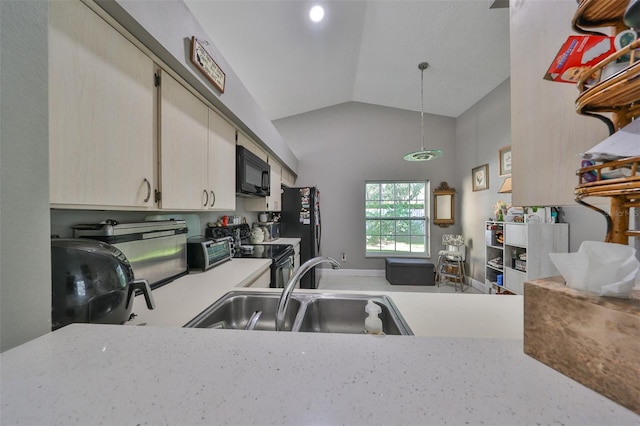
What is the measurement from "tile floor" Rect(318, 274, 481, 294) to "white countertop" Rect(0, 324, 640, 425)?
10.9 feet

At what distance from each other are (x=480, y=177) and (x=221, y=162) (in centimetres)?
380

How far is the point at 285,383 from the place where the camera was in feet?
1.07

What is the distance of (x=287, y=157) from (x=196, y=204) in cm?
224

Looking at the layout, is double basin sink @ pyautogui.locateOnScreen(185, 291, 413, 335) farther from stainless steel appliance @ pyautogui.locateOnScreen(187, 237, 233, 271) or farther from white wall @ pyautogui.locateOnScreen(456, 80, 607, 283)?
white wall @ pyautogui.locateOnScreen(456, 80, 607, 283)

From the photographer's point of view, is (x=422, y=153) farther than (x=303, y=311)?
Yes

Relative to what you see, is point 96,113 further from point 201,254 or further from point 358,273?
point 358,273

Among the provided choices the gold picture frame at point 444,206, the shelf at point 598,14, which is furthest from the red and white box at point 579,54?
the gold picture frame at point 444,206

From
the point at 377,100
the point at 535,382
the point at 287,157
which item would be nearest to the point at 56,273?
the point at 535,382

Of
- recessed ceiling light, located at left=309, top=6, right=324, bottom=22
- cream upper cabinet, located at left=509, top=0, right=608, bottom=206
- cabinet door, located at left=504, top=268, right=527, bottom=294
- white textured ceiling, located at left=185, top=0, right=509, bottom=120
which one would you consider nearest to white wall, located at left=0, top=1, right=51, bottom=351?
cream upper cabinet, located at left=509, top=0, right=608, bottom=206

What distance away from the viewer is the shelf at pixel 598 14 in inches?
17.3

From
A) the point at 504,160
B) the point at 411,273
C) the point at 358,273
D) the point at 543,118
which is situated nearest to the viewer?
the point at 543,118

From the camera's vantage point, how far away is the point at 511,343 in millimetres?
425

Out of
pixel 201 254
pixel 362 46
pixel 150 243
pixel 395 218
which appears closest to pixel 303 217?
pixel 395 218

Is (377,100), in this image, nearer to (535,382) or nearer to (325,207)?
(325,207)
